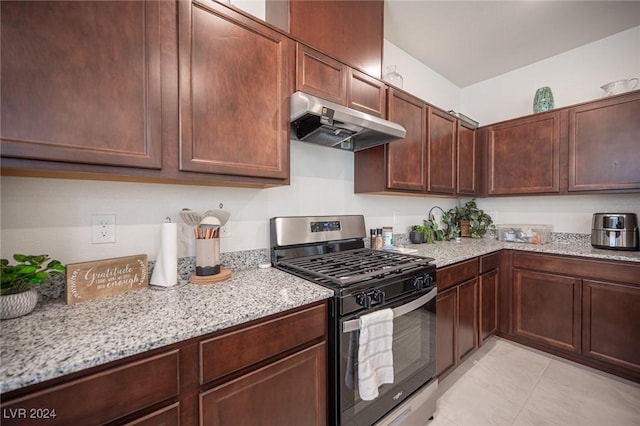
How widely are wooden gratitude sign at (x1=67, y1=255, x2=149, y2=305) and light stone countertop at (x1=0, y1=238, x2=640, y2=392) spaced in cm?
4

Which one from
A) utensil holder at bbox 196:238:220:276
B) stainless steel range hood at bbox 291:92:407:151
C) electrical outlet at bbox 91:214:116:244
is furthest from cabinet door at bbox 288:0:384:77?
electrical outlet at bbox 91:214:116:244

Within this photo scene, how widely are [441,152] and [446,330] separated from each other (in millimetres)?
1556

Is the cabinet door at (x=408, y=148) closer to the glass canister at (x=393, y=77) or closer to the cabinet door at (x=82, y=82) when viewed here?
the glass canister at (x=393, y=77)

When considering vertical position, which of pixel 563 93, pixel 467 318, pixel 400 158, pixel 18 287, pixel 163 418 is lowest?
pixel 467 318

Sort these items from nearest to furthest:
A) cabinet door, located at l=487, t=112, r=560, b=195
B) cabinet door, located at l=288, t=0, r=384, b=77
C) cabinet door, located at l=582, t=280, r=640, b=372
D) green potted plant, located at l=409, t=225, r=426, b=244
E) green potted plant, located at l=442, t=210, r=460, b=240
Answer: cabinet door, located at l=288, t=0, r=384, b=77
cabinet door, located at l=582, t=280, r=640, b=372
cabinet door, located at l=487, t=112, r=560, b=195
green potted plant, located at l=409, t=225, r=426, b=244
green potted plant, located at l=442, t=210, r=460, b=240

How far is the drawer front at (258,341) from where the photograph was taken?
0.82 m

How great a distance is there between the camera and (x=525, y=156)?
8.46 feet

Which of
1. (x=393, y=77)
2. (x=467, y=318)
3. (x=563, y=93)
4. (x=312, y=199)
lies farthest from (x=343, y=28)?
(x=563, y=93)

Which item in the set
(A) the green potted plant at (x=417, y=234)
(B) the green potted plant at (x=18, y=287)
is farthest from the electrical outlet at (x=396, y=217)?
(B) the green potted plant at (x=18, y=287)

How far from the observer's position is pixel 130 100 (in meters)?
0.94

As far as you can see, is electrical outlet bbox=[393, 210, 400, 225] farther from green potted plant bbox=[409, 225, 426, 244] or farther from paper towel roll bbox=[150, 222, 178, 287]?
paper towel roll bbox=[150, 222, 178, 287]

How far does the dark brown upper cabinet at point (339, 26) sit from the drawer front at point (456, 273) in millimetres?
1493

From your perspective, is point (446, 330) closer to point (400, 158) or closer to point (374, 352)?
point (374, 352)

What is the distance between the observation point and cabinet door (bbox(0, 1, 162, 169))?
768 millimetres
